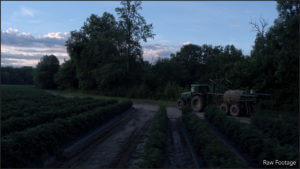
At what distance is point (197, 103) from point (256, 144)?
15042mm

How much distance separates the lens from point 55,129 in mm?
9539

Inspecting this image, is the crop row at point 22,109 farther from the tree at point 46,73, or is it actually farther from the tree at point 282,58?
the tree at point 46,73

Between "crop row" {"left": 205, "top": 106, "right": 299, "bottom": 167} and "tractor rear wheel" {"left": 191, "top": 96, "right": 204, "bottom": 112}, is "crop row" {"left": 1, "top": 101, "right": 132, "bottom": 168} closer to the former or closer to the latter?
"crop row" {"left": 205, "top": 106, "right": 299, "bottom": 167}

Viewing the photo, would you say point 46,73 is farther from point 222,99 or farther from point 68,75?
point 222,99

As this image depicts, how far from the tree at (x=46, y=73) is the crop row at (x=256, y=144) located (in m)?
72.9

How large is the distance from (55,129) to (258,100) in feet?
64.5

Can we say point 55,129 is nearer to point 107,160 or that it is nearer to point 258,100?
point 107,160

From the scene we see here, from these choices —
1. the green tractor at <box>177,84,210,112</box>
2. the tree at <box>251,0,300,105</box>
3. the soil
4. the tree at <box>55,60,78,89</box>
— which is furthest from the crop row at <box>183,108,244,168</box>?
the tree at <box>55,60,78,89</box>

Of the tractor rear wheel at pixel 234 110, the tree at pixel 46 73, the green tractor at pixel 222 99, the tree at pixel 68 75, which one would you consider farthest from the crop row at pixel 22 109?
the tree at pixel 46 73

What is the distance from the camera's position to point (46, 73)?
7725 centimetres

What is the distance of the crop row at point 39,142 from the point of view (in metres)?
7.17

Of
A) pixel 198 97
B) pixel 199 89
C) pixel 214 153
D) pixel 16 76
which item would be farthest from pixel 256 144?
pixel 16 76

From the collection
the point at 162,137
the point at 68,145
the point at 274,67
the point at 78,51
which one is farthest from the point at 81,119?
the point at 78,51

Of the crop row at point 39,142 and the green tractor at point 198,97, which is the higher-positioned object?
the green tractor at point 198,97
